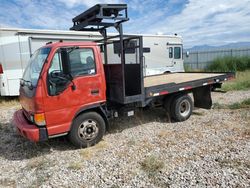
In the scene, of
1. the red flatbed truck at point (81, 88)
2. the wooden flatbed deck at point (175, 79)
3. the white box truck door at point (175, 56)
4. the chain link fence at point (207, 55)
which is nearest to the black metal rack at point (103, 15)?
the red flatbed truck at point (81, 88)

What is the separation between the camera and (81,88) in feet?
14.9

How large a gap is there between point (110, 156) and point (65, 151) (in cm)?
104

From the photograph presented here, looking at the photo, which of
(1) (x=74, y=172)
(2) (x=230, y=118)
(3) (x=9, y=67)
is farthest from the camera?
(3) (x=9, y=67)

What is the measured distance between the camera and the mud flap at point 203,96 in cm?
696

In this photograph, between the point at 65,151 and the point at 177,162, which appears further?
the point at 65,151

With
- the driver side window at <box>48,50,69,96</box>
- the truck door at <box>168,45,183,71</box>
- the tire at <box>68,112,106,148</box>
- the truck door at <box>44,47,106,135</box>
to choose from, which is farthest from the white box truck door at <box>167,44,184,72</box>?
the driver side window at <box>48,50,69,96</box>

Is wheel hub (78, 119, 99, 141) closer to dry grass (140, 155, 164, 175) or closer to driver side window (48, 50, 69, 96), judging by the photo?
driver side window (48, 50, 69, 96)

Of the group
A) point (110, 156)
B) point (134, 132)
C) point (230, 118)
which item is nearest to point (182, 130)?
point (134, 132)

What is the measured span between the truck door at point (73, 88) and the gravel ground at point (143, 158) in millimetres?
754

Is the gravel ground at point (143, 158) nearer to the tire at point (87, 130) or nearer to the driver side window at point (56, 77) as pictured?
the tire at point (87, 130)

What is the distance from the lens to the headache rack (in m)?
4.89

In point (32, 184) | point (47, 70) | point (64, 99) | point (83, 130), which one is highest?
point (47, 70)

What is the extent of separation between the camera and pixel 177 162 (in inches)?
157

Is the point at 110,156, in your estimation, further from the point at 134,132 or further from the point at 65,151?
the point at 134,132
